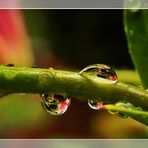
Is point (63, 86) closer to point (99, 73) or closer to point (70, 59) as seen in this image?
point (99, 73)

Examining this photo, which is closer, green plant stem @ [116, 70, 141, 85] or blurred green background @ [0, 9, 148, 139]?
green plant stem @ [116, 70, 141, 85]

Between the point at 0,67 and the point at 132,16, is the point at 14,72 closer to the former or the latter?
the point at 0,67

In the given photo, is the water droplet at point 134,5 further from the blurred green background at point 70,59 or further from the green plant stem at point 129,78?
the blurred green background at point 70,59

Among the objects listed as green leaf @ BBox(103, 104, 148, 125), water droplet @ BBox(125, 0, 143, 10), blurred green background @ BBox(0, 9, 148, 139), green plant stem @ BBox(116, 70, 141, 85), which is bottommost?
blurred green background @ BBox(0, 9, 148, 139)

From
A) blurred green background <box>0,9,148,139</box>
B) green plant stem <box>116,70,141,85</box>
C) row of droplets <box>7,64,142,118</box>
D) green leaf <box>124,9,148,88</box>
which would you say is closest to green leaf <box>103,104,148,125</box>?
row of droplets <box>7,64,142,118</box>

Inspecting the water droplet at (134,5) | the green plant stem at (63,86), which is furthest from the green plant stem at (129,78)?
the green plant stem at (63,86)

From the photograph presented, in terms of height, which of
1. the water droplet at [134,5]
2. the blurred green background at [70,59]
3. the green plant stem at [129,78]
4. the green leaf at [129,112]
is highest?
the water droplet at [134,5]

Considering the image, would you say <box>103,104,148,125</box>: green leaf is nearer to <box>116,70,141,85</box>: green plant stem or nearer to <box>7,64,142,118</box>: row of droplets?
<box>7,64,142,118</box>: row of droplets
